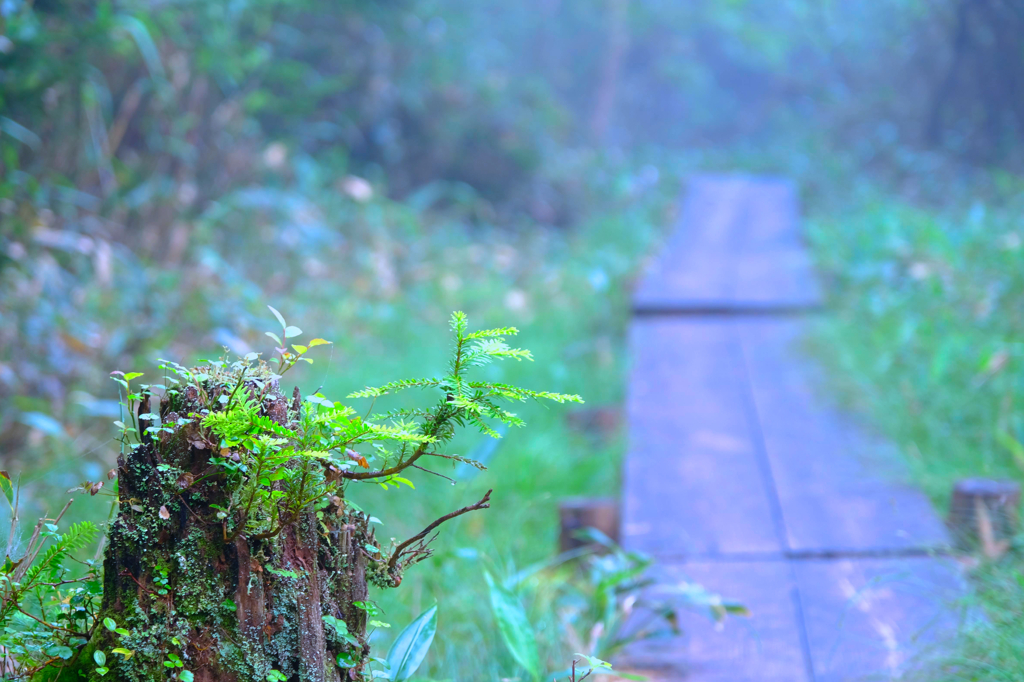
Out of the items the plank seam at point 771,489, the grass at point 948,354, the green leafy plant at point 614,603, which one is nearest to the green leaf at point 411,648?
the green leafy plant at point 614,603

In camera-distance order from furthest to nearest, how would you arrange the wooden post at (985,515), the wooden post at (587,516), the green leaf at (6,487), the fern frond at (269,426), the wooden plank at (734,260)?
1. the wooden plank at (734,260)
2. the wooden post at (587,516)
3. the wooden post at (985,515)
4. the green leaf at (6,487)
5. the fern frond at (269,426)

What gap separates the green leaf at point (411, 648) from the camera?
0.94 meters

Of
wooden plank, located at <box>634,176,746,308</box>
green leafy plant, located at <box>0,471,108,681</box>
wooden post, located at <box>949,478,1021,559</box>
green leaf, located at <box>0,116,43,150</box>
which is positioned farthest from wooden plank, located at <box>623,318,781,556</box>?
green leaf, located at <box>0,116,43,150</box>

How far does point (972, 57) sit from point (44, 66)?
5.97m

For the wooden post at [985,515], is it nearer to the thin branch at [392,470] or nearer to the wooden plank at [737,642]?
the wooden plank at [737,642]

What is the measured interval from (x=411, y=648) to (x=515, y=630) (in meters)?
0.31

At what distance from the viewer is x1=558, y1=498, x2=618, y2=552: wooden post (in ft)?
6.10

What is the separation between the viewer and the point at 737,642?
1523 millimetres

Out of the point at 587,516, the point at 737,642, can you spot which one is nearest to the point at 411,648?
the point at 737,642

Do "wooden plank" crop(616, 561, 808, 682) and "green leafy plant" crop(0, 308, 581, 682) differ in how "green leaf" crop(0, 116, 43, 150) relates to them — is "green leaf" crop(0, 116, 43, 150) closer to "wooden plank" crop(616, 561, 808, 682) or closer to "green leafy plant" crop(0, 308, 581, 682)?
"green leafy plant" crop(0, 308, 581, 682)

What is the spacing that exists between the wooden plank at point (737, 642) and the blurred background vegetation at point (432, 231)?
232 millimetres

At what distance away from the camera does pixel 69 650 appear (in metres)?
0.78

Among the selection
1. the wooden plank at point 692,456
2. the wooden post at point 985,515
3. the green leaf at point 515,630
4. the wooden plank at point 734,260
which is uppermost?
the wooden plank at point 734,260

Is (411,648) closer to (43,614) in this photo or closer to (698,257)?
(43,614)
